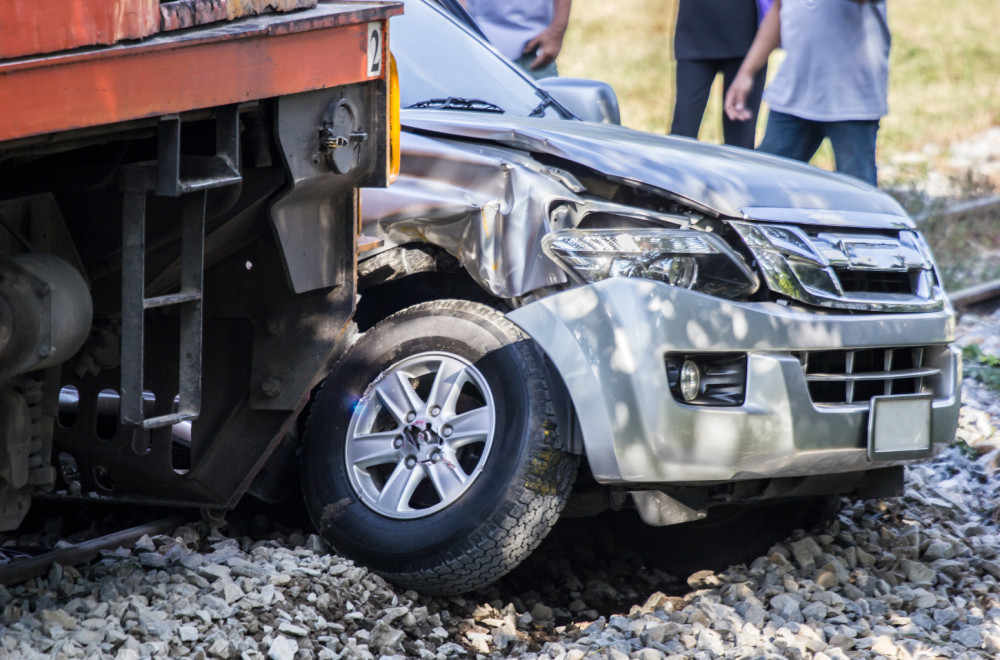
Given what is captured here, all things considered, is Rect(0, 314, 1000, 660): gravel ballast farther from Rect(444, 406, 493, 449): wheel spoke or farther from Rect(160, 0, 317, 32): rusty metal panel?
Rect(160, 0, 317, 32): rusty metal panel

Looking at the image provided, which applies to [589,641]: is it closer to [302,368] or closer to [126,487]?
[302,368]

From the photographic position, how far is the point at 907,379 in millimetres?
3836

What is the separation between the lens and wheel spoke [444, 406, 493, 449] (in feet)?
12.0

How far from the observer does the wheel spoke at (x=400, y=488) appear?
3.72m

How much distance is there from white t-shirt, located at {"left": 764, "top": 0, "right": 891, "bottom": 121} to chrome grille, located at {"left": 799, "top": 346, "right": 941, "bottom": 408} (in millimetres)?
2945

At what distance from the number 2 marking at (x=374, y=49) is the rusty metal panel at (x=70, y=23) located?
0.75 metres

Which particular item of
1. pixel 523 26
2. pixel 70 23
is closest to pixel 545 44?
pixel 523 26

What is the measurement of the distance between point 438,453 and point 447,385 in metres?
0.21

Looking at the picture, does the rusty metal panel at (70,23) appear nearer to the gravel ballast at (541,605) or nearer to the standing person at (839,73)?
the gravel ballast at (541,605)

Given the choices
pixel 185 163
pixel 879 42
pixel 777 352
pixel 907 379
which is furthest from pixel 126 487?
pixel 879 42

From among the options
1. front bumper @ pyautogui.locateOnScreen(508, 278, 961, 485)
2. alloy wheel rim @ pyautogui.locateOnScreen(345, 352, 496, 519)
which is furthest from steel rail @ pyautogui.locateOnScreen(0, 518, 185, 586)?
front bumper @ pyautogui.locateOnScreen(508, 278, 961, 485)

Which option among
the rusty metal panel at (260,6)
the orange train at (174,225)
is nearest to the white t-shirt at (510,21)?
the orange train at (174,225)

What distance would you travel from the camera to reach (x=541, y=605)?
13.3ft

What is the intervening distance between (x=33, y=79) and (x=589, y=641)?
2.19 meters
